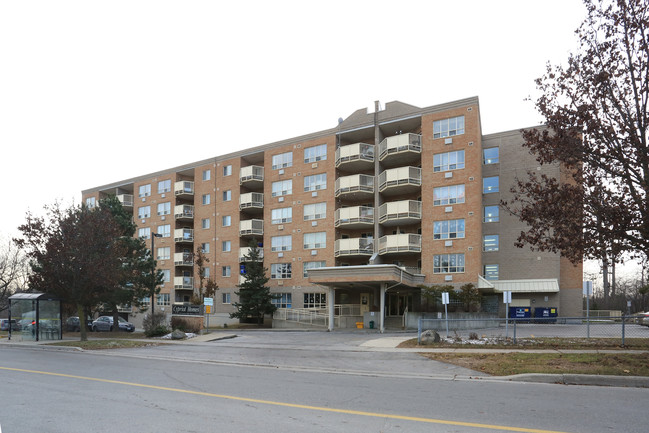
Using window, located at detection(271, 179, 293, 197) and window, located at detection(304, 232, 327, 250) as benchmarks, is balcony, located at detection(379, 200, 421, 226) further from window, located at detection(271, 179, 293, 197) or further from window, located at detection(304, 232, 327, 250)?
window, located at detection(271, 179, 293, 197)

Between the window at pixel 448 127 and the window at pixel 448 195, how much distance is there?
4.16 metres

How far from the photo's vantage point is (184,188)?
179 feet

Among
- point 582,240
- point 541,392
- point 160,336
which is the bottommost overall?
point 160,336

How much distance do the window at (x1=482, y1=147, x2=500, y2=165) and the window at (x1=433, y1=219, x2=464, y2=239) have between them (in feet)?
24.1

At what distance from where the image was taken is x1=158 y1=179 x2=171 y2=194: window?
5716 cm

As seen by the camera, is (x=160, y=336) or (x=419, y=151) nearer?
(x=160, y=336)

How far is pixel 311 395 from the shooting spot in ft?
31.4

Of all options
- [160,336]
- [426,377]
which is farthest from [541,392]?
[160,336]

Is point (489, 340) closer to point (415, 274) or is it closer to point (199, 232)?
point (415, 274)

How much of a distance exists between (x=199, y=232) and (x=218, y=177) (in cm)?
645

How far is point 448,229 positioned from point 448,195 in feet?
8.62

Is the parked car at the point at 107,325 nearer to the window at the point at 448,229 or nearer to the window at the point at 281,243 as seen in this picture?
the window at the point at 281,243

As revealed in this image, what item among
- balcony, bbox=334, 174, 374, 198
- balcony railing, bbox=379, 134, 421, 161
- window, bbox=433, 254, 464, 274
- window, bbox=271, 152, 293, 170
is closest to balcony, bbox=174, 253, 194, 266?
window, bbox=271, 152, 293, 170

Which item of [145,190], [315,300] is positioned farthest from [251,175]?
[145,190]
